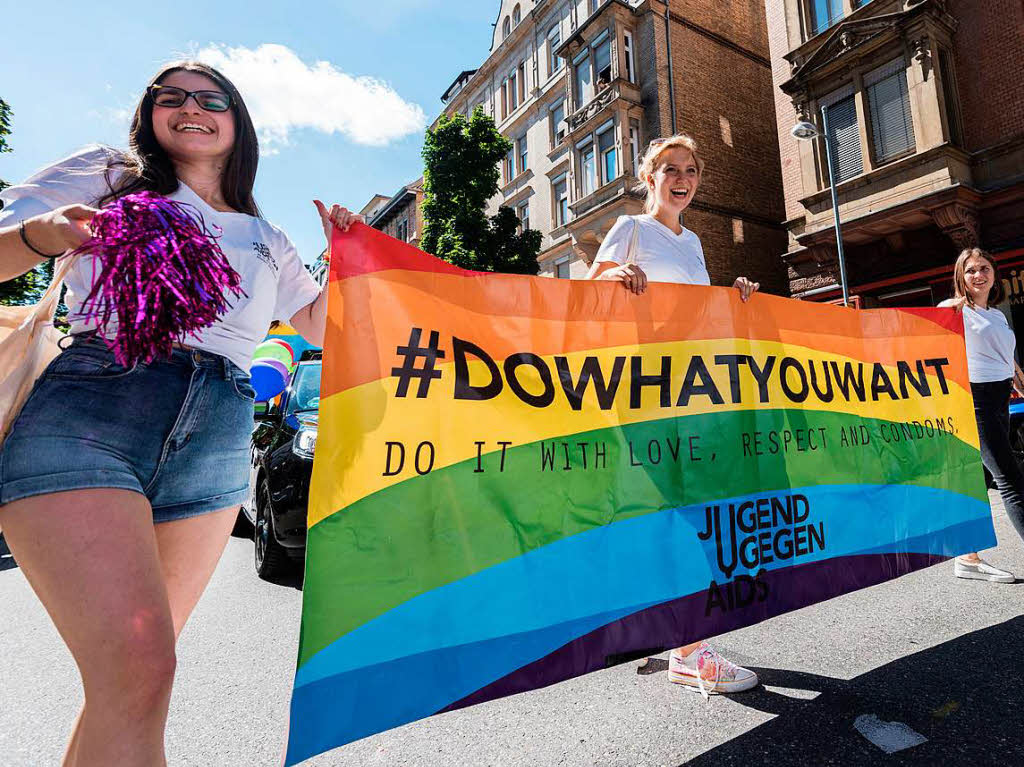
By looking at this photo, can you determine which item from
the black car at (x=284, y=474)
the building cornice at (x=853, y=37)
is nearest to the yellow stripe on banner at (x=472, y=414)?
the black car at (x=284, y=474)

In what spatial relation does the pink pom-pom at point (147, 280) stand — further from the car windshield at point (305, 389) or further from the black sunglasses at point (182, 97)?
the car windshield at point (305, 389)

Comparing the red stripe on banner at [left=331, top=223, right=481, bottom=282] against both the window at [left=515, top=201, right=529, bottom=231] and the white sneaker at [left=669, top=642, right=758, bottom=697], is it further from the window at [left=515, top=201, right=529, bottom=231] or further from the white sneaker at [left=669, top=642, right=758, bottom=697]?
the window at [left=515, top=201, right=529, bottom=231]

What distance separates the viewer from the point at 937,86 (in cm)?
1272

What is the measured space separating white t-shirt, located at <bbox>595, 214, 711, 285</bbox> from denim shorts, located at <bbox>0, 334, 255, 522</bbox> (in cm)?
168

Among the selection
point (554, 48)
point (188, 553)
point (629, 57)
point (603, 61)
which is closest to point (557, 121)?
point (554, 48)

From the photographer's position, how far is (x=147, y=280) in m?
1.23

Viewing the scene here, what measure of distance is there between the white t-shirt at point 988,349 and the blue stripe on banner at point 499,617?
183 centimetres

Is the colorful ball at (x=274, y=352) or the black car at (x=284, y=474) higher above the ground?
the colorful ball at (x=274, y=352)

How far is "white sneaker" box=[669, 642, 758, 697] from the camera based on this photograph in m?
2.38

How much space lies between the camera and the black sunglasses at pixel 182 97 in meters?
1.52

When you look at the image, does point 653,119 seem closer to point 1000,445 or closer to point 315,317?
point 1000,445

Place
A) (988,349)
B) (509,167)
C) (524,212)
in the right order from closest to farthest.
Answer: (988,349) → (524,212) → (509,167)

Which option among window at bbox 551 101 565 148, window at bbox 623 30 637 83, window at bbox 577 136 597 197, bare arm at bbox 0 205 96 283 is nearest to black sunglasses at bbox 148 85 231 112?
bare arm at bbox 0 205 96 283

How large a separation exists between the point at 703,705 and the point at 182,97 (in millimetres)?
2695
